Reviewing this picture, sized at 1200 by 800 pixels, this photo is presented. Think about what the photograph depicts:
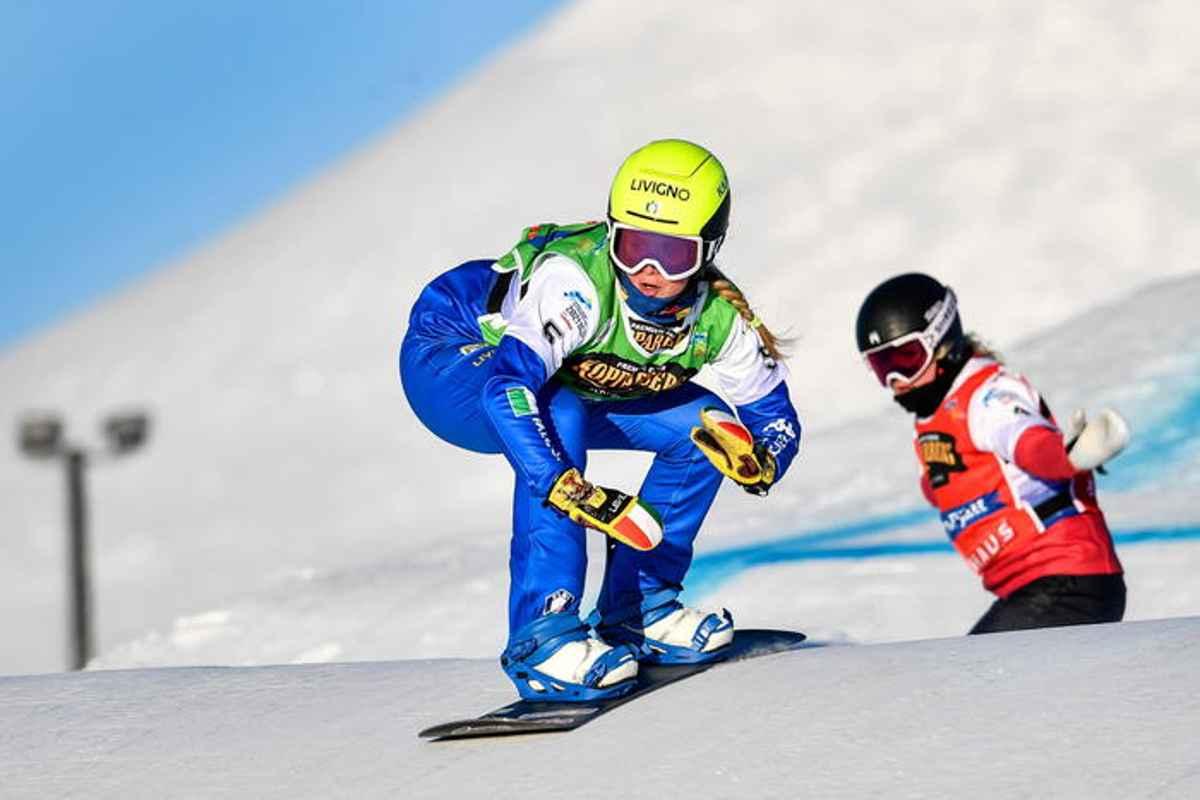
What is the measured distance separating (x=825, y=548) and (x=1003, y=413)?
10.5 ft

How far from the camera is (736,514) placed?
10.1 meters

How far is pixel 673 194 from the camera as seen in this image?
4664mm

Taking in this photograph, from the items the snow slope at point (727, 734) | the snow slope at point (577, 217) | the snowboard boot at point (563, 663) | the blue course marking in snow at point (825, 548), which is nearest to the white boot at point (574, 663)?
the snowboard boot at point (563, 663)

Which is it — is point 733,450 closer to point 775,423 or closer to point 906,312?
point 775,423

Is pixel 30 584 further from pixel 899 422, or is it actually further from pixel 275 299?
pixel 899 422

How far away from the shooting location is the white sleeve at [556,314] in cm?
467

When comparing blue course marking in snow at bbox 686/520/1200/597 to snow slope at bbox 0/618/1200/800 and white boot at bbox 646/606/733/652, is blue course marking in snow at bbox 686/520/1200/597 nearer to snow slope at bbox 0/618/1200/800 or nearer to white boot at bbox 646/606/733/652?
white boot at bbox 646/606/733/652

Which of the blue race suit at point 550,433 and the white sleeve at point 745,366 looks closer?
the blue race suit at point 550,433

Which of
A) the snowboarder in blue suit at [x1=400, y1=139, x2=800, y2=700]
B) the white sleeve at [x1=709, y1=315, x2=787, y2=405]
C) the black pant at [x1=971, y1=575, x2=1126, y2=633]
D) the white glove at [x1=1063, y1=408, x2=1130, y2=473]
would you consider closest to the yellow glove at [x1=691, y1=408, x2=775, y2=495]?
the snowboarder in blue suit at [x1=400, y1=139, x2=800, y2=700]

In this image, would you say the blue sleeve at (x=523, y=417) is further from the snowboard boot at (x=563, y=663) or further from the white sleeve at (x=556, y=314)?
the snowboard boot at (x=563, y=663)

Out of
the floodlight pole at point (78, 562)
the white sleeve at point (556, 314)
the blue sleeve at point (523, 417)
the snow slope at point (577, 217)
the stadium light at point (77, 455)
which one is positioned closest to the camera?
the blue sleeve at point (523, 417)

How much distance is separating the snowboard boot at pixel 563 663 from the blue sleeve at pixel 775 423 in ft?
2.11

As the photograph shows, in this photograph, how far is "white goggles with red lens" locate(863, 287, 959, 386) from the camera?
19.5 feet

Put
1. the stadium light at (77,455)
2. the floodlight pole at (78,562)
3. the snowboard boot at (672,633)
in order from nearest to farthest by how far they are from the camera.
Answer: the snowboard boot at (672,633), the floodlight pole at (78,562), the stadium light at (77,455)
